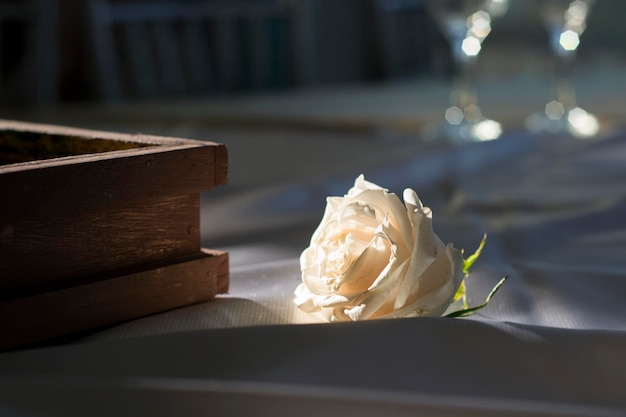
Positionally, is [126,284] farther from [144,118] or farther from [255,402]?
[144,118]

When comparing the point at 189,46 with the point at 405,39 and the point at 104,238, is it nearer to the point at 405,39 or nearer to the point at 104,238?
the point at 405,39

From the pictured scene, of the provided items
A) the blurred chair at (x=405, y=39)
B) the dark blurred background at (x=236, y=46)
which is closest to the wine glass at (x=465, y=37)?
the dark blurred background at (x=236, y=46)

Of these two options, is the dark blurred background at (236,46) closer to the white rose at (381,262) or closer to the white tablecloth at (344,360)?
the white tablecloth at (344,360)

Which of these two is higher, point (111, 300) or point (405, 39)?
point (405, 39)

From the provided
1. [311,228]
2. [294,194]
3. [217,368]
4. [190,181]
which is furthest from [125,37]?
[217,368]

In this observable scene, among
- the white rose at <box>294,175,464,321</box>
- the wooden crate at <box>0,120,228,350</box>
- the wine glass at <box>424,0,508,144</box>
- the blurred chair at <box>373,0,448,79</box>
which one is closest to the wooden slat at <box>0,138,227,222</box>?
the wooden crate at <box>0,120,228,350</box>

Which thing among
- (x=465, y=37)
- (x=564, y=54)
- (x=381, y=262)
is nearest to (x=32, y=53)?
(x=465, y=37)

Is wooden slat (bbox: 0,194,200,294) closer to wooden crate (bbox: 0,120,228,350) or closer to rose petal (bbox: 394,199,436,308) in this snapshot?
wooden crate (bbox: 0,120,228,350)
